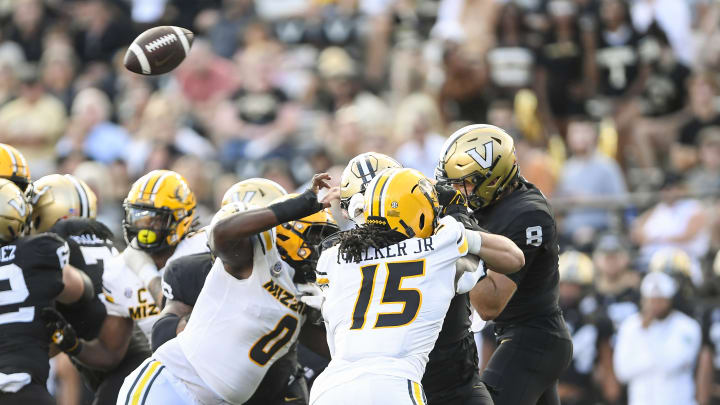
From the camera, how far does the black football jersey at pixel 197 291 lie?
6645 millimetres

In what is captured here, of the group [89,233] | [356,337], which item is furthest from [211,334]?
[89,233]

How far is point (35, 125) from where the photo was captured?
1468cm

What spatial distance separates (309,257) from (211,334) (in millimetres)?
685

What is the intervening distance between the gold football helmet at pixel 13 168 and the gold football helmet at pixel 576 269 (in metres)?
5.71

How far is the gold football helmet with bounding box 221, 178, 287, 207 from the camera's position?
694cm

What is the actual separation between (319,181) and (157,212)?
1.67 meters

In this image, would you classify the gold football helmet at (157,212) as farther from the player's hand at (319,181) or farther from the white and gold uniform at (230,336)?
the player's hand at (319,181)

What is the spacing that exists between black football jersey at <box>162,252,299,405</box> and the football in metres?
1.23

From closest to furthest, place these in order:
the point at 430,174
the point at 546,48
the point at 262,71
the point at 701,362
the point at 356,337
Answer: the point at 356,337, the point at 701,362, the point at 430,174, the point at 546,48, the point at 262,71

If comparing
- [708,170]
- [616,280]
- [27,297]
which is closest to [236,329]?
[27,297]

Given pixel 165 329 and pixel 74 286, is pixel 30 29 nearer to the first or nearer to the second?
pixel 74 286

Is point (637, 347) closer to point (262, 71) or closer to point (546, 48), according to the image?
point (546, 48)

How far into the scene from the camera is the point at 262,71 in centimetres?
1472

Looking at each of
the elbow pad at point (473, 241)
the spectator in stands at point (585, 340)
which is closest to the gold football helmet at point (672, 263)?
the spectator in stands at point (585, 340)
